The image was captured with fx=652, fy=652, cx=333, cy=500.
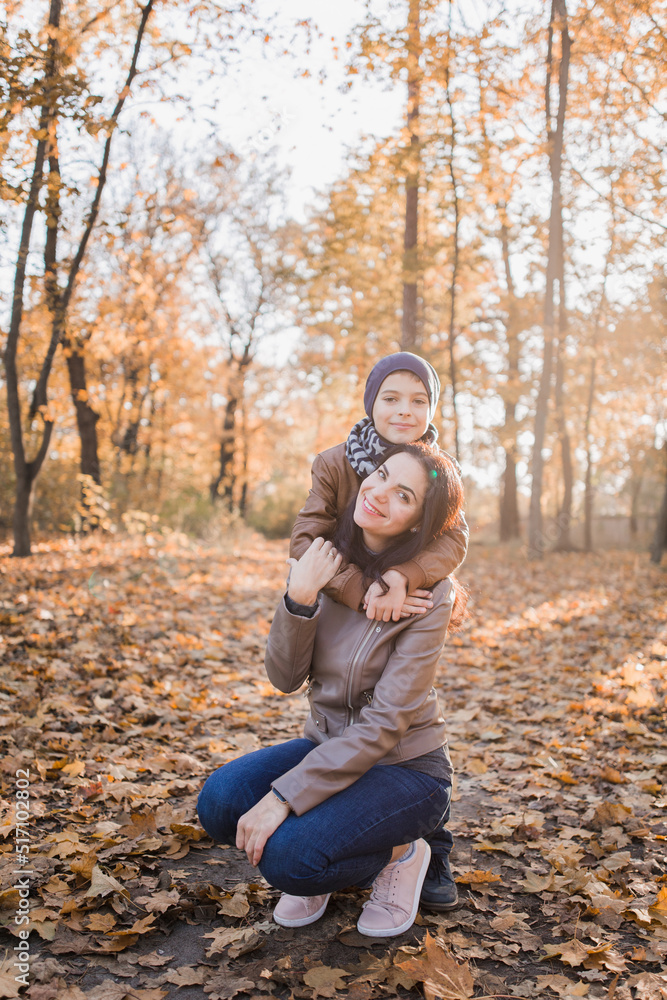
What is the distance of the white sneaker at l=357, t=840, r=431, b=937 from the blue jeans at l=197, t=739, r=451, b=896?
0.06 meters

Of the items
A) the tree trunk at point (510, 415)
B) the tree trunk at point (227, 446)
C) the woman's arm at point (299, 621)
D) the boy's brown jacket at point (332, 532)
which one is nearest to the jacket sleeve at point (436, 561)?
the boy's brown jacket at point (332, 532)

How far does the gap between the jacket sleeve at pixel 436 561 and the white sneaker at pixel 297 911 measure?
1.11 metres

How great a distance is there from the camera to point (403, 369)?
246 centimetres

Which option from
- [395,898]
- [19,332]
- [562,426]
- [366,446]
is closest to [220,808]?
[395,898]

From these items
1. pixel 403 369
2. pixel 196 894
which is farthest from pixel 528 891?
pixel 403 369

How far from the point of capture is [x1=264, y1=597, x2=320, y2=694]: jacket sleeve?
2.18 m

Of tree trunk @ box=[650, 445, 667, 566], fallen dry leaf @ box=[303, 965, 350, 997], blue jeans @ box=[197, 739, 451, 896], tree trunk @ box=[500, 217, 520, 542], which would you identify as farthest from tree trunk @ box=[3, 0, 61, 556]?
tree trunk @ box=[650, 445, 667, 566]

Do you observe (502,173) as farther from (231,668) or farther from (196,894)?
(196,894)

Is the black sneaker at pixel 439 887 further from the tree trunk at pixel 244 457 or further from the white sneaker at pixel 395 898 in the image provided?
the tree trunk at pixel 244 457

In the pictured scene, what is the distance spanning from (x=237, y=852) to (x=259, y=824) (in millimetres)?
918

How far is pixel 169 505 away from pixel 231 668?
8543mm

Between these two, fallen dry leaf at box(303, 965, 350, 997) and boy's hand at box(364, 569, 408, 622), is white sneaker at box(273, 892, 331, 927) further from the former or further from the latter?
boy's hand at box(364, 569, 408, 622)

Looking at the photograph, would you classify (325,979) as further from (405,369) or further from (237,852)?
(405,369)

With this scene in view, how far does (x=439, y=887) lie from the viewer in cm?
237
